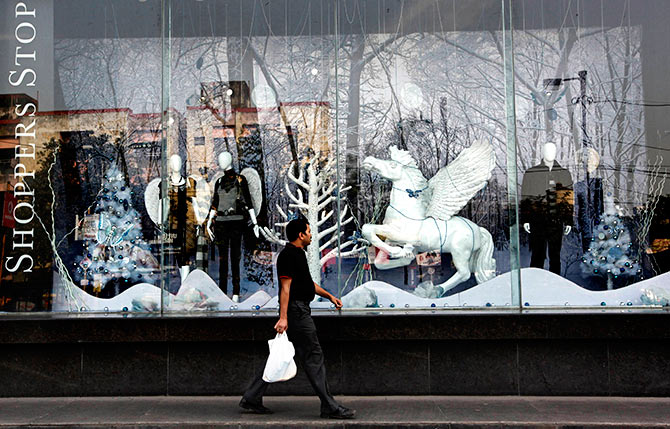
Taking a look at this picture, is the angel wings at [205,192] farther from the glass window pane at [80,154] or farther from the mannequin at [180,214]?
the glass window pane at [80,154]

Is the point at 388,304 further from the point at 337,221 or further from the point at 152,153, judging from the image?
the point at 152,153

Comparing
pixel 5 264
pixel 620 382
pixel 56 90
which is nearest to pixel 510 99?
pixel 620 382

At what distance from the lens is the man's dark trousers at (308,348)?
23.4ft

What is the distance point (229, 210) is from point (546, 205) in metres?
4.00

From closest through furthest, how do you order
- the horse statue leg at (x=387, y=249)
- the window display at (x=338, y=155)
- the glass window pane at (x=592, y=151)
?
the glass window pane at (x=592, y=151)
the window display at (x=338, y=155)
the horse statue leg at (x=387, y=249)

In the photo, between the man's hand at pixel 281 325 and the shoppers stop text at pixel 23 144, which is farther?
the shoppers stop text at pixel 23 144

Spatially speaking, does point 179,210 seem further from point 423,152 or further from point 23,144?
point 423,152

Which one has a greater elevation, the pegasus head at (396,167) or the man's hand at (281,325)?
the pegasus head at (396,167)

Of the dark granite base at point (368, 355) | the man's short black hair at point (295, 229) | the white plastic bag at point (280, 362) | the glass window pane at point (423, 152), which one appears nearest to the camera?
the white plastic bag at point (280, 362)

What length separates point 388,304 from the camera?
959cm

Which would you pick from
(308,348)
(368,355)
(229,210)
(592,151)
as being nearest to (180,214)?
(229,210)

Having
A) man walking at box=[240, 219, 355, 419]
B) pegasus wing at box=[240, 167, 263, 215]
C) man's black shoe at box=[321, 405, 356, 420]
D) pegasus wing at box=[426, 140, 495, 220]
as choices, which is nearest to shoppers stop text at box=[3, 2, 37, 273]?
pegasus wing at box=[240, 167, 263, 215]

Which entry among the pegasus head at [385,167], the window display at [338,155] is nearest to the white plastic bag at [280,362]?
the window display at [338,155]

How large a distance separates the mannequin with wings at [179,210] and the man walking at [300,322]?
2837mm
